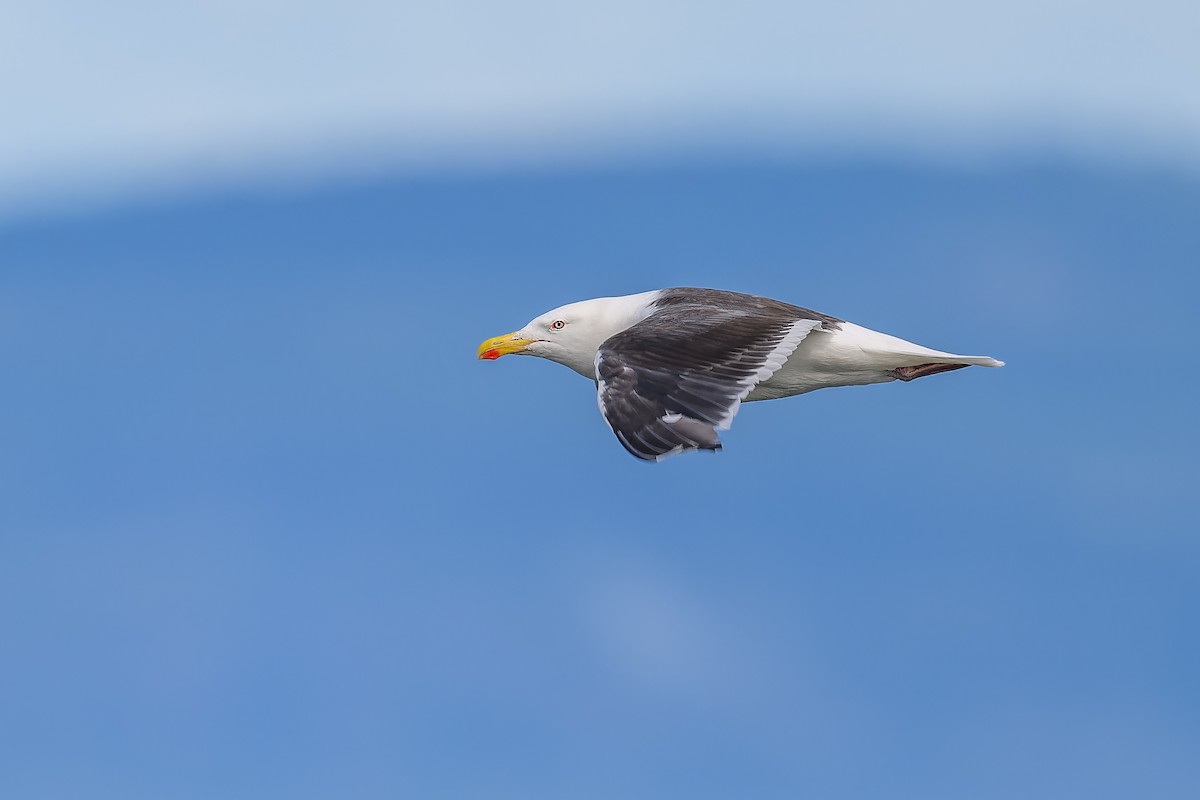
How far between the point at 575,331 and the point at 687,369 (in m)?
3.10

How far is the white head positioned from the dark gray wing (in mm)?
1060

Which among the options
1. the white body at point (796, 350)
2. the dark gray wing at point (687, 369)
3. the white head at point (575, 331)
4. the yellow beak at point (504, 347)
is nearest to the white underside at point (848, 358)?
the white body at point (796, 350)

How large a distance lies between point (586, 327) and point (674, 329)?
2.16 metres

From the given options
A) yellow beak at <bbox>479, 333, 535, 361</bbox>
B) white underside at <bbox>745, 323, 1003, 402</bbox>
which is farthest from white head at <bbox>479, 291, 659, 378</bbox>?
white underside at <bbox>745, 323, 1003, 402</bbox>

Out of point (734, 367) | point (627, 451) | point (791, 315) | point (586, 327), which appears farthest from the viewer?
point (586, 327)

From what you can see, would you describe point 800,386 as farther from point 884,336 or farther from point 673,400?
point 673,400

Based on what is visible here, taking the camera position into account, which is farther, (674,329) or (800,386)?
(800,386)

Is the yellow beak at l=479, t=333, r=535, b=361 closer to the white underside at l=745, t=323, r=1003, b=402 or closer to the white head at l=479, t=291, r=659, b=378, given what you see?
the white head at l=479, t=291, r=659, b=378

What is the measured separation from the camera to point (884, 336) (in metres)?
15.6

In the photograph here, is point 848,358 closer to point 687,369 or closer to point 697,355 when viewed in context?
point 697,355

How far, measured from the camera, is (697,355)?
13.9 metres

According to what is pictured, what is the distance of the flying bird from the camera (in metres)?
12.9

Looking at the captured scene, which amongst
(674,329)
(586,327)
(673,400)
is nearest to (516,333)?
(586,327)

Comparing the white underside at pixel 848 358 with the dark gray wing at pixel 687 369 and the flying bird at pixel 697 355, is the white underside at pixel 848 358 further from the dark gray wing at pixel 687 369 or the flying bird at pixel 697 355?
the dark gray wing at pixel 687 369
